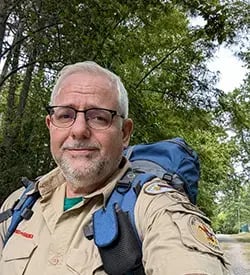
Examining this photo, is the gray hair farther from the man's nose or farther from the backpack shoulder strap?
the backpack shoulder strap

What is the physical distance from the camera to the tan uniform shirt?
119cm

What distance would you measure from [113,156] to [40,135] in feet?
15.8

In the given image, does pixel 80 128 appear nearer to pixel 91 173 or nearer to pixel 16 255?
pixel 91 173

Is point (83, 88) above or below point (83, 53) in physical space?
below

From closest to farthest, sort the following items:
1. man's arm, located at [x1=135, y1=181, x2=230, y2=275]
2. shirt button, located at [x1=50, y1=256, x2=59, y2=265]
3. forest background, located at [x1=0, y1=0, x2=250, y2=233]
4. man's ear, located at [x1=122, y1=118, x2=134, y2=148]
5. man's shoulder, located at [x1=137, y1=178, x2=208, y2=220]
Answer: man's arm, located at [x1=135, y1=181, x2=230, y2=275], man's shoulder, located at [x1=137, y1=178, x2=208, y2=220], shirt button, located at [x1=50, y1=256, x2=59, y2=265], man's ear, located at [x1=122, y1=118, x2=134, y2=148], forest background, located at [x1=0, y1=0, x2=250, y2=233]

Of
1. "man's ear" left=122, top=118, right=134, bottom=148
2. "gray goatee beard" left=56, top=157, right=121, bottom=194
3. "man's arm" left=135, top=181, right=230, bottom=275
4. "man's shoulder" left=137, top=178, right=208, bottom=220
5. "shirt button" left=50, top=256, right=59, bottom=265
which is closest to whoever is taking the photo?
"man's arm" left=135, top=181, right=230, bottom=275

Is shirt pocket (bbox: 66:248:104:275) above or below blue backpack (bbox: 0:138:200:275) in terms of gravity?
below

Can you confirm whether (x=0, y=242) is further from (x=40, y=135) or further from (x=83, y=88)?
(x=40, y=135)

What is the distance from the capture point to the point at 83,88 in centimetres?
167

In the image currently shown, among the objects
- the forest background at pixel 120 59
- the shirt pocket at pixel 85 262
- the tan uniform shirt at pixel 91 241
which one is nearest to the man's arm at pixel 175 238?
the tan uniform shirt at pixel 91 241

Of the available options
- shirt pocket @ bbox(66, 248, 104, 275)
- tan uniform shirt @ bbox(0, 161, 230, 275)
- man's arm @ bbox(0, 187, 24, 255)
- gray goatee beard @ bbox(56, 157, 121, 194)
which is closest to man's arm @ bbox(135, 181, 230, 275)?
tan uniform shirt @ bbox(0, 161, 230, 275)

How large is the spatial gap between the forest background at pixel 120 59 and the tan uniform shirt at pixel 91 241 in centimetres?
358

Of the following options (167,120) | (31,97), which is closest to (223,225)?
(167,120)

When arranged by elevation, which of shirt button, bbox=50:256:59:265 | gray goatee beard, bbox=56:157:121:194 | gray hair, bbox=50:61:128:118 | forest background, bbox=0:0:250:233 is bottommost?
shirt button, bbox=50:256:59:265
